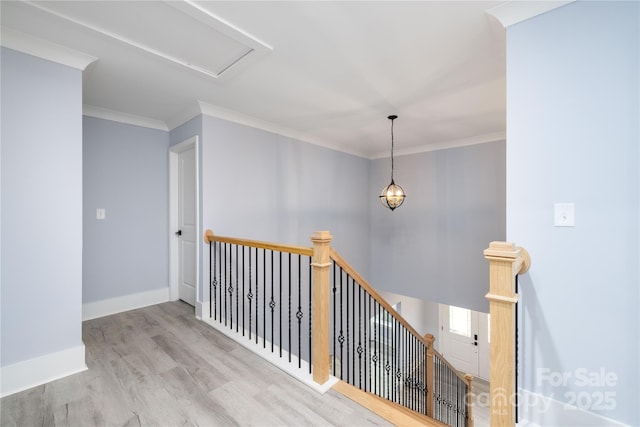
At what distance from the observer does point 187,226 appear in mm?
3578

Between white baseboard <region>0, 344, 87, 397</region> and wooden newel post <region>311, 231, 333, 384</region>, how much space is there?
1720 mm

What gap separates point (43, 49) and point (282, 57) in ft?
5.43

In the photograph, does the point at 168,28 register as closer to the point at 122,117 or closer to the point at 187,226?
the point at 122,117

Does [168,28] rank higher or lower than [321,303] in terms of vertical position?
higher

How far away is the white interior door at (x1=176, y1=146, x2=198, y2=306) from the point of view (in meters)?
3.48

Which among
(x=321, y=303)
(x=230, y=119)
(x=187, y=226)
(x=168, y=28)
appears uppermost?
(x=168, y=28)

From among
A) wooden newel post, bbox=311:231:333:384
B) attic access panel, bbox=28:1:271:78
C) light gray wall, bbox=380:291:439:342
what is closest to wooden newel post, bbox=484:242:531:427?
wooden newel post, bbox=311:231:333:384

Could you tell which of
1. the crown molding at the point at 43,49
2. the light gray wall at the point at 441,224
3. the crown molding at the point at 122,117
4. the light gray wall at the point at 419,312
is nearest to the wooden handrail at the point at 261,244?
the crown molding at the point at 122,117

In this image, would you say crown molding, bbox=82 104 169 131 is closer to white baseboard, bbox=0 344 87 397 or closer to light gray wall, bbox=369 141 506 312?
white baseboard, bbox=0 344 87 397

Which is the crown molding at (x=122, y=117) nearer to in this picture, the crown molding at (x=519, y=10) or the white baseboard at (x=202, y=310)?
the white baseboard at (x=202, y=310)

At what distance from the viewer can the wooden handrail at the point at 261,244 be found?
2033mm

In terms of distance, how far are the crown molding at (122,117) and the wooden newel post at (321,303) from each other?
9.56 feet

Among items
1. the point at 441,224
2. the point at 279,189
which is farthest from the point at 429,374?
the point at 279,189

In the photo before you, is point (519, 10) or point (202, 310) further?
point (202, 310)
